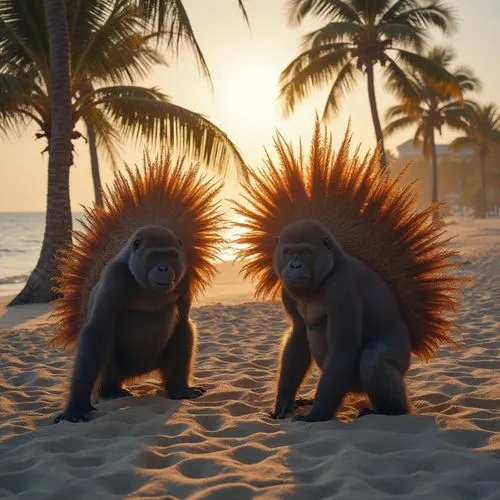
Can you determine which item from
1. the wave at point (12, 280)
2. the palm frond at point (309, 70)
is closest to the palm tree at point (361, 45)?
the palm frond at point (309, 70)

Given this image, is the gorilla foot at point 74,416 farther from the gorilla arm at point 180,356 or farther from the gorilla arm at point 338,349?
the gorilla arm at point 338,349

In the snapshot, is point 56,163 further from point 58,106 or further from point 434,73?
point 434,73

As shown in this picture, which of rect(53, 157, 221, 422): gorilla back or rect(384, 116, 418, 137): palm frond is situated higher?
rect(384, 116, 418, 137): palm frond

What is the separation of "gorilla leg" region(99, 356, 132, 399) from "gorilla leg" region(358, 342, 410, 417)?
165 cm

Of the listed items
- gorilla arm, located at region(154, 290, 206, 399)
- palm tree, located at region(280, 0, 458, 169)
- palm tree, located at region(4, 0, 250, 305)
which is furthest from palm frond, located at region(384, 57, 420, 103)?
gorilla arm, located at region(154, 290, 206, 399)

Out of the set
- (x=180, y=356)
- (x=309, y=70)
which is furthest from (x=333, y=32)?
(x=180, y=356)

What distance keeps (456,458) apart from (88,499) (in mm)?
1523

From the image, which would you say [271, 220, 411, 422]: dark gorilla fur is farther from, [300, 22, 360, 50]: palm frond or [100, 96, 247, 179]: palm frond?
[300, 22, 360, 50]: palm frond

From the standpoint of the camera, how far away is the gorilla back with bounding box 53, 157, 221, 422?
3764mm

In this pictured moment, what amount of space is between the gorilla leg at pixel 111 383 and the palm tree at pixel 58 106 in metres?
6.50

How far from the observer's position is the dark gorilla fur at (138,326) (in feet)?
12.1

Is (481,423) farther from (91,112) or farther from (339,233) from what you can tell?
(91,112)

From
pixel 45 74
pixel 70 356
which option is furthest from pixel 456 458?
pixel 45 74

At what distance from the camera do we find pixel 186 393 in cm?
420
